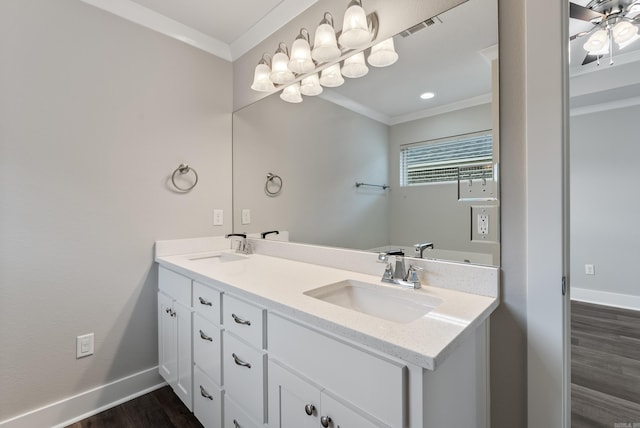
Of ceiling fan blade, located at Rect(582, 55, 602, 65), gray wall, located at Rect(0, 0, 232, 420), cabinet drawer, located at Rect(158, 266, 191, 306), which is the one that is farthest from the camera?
ceiling fan blade, located at Rect(582, 55, 602, 65)

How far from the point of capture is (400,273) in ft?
3.93

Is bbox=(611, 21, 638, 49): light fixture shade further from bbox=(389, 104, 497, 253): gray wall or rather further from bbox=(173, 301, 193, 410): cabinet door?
bbox=(173, 301, 193, 410): cabinet door

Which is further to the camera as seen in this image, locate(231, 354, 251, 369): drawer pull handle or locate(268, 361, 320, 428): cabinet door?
locate(231, 354, 251, 369): drawer pull handle

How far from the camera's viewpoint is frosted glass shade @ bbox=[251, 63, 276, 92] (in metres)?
1.88

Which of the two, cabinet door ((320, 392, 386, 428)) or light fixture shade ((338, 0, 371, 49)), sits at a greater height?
light fixture shade ((338, 0, 371, 49))

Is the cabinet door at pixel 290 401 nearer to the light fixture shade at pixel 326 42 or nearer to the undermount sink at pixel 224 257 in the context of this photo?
the undermount sink at pixel 224 257

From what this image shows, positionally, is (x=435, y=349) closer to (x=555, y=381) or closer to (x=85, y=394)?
(x=555, y=381)

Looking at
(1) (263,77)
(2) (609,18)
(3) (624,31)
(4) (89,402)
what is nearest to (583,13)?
(2) (609,18)

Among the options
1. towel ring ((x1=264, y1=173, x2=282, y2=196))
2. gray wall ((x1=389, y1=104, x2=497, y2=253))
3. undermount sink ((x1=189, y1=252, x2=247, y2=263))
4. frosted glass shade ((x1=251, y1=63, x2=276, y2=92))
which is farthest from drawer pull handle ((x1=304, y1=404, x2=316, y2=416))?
frosted glass shade ((x1=251, y1=63, x2=276, y2=92))

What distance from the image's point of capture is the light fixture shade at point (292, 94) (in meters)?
1.84

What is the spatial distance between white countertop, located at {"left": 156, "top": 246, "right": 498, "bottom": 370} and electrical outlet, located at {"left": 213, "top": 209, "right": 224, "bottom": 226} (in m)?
0.61

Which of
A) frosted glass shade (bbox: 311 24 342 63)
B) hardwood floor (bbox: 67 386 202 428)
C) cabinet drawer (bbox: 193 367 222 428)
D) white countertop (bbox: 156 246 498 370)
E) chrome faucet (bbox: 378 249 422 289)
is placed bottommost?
hardwood floor (bbox: 67 386 202 428)

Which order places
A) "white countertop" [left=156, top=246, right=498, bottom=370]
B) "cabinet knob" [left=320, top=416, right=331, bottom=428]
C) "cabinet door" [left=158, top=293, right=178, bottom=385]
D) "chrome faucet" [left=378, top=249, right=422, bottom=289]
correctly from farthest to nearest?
"cabinet door" [left=158, top=293, right=178, bottom=385], "chrome faucet" [left=378, top=249, right=422, bottom=289], "cabinet knob" [left=320, top=416, right=331, bottom=428], "white countertop" [left=156, top=246, right=498, bottom=370]

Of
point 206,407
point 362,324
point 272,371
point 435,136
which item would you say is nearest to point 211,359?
point 206,407
